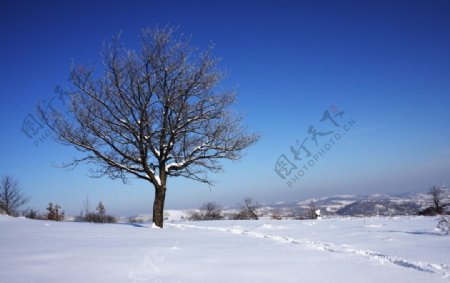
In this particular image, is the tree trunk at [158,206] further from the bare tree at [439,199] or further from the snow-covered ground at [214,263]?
the bare tree at [439,199]

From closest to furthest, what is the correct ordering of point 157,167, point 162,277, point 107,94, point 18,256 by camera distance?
point 162,277 → point 18,256 → point 107,94 → point 157,167

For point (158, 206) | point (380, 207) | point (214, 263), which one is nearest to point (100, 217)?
point (158, 206)

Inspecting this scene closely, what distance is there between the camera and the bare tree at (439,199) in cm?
1160

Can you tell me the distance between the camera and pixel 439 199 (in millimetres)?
17594

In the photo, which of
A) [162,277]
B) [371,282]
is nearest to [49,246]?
[162,277]

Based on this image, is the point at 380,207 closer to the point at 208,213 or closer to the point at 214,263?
the point at 208,213

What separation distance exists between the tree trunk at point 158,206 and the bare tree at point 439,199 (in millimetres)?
9743

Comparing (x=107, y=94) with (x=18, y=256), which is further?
(x=107, y=94)

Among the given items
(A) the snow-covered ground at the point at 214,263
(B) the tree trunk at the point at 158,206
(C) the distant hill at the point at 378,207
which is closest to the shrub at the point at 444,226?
(A) the snow-covered ground at the point at 214,263

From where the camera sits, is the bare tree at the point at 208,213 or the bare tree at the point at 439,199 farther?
the bare tree at the point at 208,213

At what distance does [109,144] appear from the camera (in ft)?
35.3

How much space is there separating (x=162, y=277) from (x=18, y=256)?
2.06 meters

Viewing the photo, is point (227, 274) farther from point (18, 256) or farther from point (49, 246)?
point (49, 246)

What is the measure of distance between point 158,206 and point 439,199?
1543 centimetres
